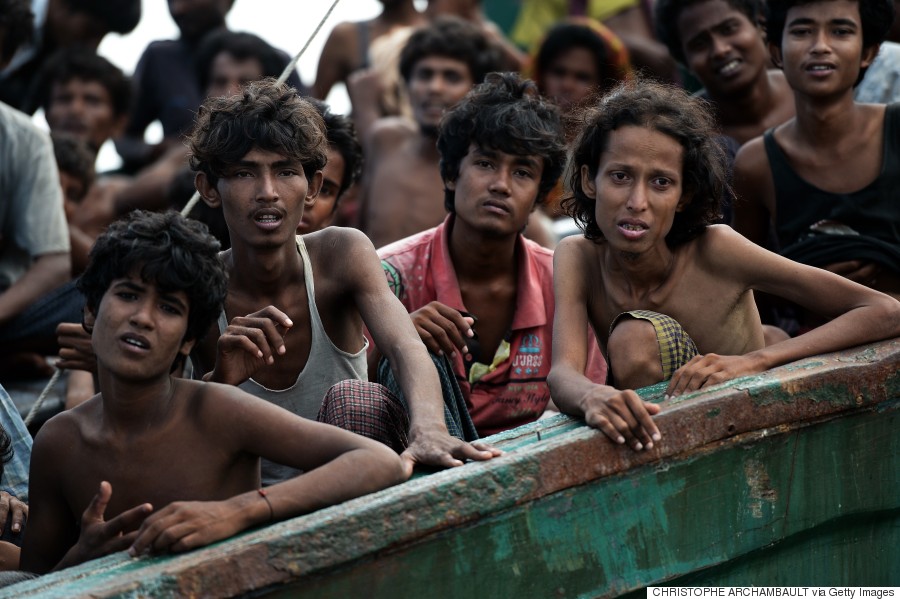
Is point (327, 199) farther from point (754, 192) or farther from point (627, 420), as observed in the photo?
point (627, 420)

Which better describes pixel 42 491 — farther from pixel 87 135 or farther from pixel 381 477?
Answer: pixel 87 135

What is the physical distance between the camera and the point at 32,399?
5098 millimetres

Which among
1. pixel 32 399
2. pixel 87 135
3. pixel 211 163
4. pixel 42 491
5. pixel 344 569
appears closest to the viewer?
pixel 344 569

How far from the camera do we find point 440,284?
433cm

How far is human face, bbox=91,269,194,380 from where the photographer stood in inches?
119

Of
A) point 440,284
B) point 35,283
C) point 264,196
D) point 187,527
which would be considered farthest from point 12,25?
point 187,527

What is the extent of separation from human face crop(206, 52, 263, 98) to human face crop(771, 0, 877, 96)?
Answer: 3059 mm

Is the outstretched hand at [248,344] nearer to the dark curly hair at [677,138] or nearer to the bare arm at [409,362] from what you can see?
the bare arm at [409,362]

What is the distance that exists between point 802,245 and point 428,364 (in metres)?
1.42

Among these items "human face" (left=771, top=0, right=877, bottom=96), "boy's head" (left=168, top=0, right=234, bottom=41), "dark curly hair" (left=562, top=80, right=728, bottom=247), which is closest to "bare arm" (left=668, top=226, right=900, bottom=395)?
"dark curly hair" (left=562, top=80, right=728, bottom=247)

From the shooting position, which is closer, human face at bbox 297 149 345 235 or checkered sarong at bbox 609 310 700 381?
checkered sarong at bbox 609 310 700 381

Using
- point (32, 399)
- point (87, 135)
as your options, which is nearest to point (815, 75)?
point (32, 399)

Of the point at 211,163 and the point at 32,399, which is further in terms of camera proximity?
the point at 32,399

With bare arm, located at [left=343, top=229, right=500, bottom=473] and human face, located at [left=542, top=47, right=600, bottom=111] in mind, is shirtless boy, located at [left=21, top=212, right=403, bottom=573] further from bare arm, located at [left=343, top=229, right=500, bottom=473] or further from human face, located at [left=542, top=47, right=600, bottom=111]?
human face, located at [left=542, top=47, right=600, bottom=111]
